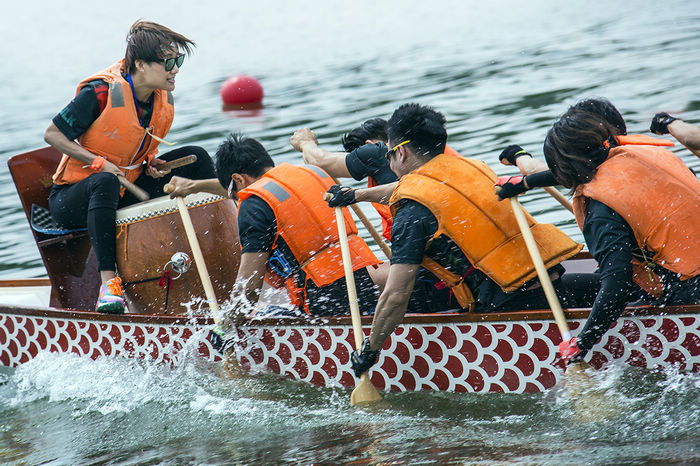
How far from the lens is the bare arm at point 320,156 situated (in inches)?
216

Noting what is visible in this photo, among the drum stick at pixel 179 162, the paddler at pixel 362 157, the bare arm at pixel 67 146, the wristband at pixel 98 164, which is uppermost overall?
the bare arm at pixel 67 146

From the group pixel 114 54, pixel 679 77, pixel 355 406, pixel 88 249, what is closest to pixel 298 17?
pixel 114 54

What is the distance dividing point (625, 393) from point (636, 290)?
49cm

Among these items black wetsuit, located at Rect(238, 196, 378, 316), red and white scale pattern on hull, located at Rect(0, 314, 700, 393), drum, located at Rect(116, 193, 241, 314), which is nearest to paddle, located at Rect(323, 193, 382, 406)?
red and white scale pattern on hull, located at Rect(0, 314, 700, 393)

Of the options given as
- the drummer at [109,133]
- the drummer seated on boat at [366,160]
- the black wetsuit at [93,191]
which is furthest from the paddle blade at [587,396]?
the black wetsuit at [93,191]

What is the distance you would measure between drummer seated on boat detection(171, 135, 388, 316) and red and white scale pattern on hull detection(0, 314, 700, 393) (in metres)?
0.24

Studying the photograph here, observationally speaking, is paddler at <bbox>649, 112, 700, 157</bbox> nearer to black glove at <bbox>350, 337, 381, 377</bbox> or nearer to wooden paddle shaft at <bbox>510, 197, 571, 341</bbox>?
wooden paddle shaft at <bbox>510, 197, 571, 341</bbox>

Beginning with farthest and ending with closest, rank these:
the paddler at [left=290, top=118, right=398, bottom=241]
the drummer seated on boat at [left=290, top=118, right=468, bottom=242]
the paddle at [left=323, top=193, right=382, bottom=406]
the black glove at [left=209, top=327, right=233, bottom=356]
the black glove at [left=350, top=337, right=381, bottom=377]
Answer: the paddler at [left=290, top=118, right=398, bottom=241]
the black glove at [left=209, top=327, right=233, bottom=356]
the drummer seated on boat at [left=290, top=118, right=468, bottom=242]
the paddle at [left=323, top=193, right=382, bottom=406]
the black glove at [left=350, top=337, right=381, bottom=377]

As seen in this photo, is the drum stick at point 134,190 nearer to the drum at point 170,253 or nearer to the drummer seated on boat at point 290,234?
the drum at point 170,253

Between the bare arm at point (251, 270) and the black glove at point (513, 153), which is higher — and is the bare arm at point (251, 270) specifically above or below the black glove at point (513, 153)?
below

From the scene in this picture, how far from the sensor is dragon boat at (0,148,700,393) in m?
4.07

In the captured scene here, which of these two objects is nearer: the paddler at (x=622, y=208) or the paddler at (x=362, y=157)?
the paddler at (x=622, y=208)

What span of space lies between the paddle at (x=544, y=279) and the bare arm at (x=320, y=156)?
1554mm

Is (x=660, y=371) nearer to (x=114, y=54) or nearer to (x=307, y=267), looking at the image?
(x=307, y=267)
